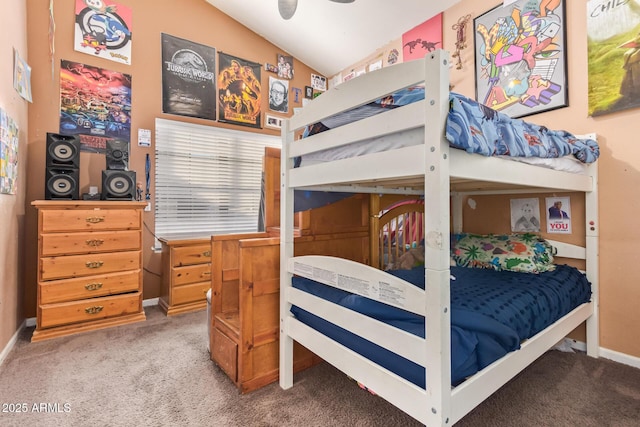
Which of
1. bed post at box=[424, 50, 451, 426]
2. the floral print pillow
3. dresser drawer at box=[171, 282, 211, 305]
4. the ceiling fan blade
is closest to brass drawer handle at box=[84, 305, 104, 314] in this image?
dresser drawer at box=[171, 282, 211, 305]

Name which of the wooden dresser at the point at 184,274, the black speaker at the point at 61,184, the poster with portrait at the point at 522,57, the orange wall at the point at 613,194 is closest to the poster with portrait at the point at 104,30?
the black speaker at the point at 61,184

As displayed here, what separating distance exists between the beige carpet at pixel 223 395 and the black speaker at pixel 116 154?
1.42 meters

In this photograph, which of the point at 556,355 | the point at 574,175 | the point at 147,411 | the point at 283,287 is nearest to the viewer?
the point at 147,411

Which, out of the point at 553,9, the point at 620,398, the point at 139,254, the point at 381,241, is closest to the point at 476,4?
the point at 553,9

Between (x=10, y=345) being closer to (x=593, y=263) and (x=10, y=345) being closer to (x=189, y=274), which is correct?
(x=189, y=274)

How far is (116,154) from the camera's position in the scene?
254 cm

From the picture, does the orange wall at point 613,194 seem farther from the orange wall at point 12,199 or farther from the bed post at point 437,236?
the orange wall at point 12,199

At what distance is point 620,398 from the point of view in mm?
1412

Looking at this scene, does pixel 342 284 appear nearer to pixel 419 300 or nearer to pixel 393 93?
pixel 419 300

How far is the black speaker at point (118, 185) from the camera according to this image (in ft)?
8.02

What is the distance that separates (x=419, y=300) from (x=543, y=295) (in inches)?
35.1

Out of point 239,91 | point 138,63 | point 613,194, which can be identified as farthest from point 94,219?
point 613,194

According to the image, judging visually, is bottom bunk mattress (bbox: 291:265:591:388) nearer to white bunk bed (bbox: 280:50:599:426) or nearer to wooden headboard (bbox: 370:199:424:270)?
white bunk bed (bbox: 280:50:599:426)

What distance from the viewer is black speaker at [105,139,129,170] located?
2.52 m
